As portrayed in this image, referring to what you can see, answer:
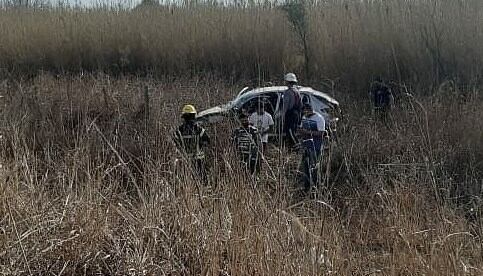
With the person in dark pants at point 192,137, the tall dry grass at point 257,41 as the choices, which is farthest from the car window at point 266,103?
the tall dry grass at point 257,41

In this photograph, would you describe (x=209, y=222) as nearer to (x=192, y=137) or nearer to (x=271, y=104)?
(x=192, y=137)

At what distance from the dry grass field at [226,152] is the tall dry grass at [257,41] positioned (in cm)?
5

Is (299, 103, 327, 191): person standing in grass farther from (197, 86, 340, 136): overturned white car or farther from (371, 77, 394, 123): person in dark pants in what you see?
(371, 77, 394, 123): person in dark pants

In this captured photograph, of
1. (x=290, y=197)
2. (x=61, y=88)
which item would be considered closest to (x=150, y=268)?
(x=290, y=197)

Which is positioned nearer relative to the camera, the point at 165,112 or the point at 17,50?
the point at 165,112

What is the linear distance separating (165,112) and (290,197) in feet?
17.9

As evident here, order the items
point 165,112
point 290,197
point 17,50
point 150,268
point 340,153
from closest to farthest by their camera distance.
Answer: point 150,268 < point 290,197 < point 340,153 < point 165,112 < point 17,50

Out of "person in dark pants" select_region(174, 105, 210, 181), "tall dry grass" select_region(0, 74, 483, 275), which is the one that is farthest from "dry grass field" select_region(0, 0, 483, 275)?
"person in dark pants" select_region(174, 105, 210, 181)

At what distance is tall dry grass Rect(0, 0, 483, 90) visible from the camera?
12.2m

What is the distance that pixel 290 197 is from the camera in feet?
12.8

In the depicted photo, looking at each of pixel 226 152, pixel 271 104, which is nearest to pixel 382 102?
pixel 271 104

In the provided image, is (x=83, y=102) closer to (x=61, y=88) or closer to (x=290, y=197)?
(x=61, y=88)

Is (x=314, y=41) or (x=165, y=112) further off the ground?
(x=314, y=41)

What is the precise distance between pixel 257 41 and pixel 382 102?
4.86 m
